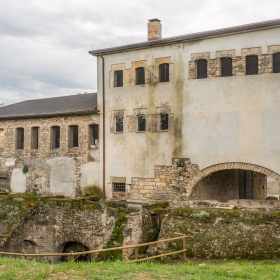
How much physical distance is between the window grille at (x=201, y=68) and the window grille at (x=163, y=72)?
1776mm

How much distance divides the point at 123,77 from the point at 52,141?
6552 millimetres

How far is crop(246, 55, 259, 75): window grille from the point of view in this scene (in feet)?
66.4

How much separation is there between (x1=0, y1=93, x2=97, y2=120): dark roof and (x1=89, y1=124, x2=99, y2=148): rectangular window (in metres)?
1.04

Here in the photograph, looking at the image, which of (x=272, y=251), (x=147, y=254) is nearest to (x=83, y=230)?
(x=147, y=254)

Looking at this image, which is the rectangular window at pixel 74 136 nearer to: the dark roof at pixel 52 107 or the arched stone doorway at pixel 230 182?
the dark roof at pixel 52 107

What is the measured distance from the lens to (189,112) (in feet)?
71.4

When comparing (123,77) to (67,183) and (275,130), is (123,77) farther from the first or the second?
(275,130)

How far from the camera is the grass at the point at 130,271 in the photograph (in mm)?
9789

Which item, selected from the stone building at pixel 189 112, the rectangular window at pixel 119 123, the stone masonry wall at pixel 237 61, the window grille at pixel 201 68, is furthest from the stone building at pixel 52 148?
the stone masonry wall at pixel 237 61

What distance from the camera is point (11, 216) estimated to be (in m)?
18.8

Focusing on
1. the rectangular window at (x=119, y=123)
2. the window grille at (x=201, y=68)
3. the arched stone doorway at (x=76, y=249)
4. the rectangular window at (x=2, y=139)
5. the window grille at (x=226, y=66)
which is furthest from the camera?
the rectangular window at (x=2, y=139)

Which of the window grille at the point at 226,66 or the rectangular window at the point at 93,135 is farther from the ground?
the window grille at the point at 226,66

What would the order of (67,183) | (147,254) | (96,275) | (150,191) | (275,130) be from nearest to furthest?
(96,275) → (147,254) → (275,130) → (150,191) → (67,183)

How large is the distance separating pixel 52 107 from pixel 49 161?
3.95m
